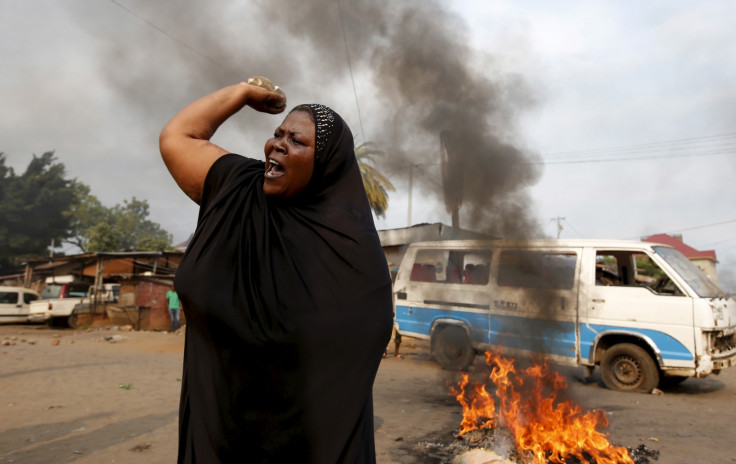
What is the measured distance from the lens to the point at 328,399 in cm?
111

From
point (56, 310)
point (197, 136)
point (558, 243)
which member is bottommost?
point (56, 310)

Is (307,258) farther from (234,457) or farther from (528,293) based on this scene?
(528,293)

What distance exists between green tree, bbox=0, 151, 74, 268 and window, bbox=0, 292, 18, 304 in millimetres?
21154

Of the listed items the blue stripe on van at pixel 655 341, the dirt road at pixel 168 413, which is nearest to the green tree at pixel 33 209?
the dirt road at pixel 168 413

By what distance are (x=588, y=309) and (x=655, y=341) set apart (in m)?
0.87

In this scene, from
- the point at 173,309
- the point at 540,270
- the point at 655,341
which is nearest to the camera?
the point at 655,341

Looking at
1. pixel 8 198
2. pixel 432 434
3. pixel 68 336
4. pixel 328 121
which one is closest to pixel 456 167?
pixel 432 434

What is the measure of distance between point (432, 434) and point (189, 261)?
3.80 metres

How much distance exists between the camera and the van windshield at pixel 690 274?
628 cm

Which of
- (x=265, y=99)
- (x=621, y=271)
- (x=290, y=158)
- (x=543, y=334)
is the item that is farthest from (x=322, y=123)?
(x=621, y=271)

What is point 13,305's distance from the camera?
1647 cm

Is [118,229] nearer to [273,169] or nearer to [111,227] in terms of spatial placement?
[111,227]

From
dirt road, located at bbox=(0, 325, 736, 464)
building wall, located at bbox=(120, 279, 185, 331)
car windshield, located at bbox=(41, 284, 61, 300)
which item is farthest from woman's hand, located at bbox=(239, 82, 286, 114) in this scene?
car windshield, located at bbox=(41, 284, 61, 300)

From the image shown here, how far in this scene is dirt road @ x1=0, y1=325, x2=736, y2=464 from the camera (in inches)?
153
